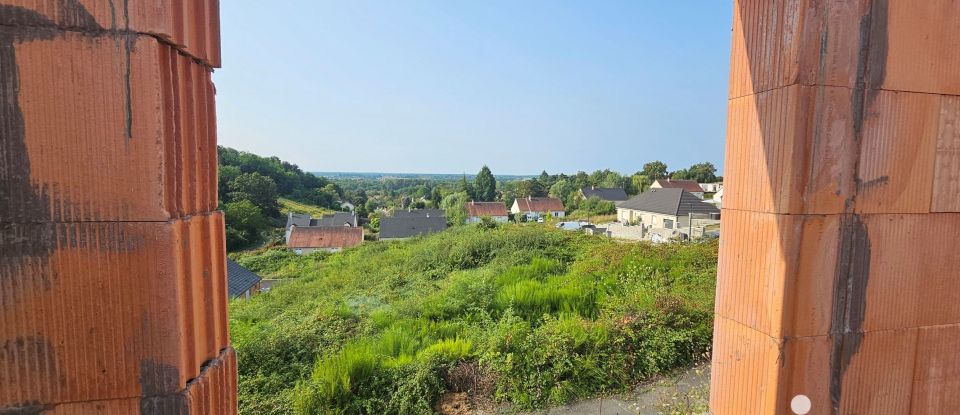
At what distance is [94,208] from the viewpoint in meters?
1.17

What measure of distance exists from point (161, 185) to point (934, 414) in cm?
340

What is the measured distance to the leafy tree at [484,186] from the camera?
2430 inches

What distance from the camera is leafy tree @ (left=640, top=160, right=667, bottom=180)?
52688 millimetres

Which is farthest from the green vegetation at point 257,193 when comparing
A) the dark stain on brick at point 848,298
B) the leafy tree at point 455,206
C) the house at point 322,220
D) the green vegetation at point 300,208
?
the dark stain on brick at point 848,298

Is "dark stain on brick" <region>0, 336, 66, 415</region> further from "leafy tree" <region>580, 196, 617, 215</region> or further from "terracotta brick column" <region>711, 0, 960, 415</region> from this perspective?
"leafy tree" <region>580, 196, 617, 215</region>

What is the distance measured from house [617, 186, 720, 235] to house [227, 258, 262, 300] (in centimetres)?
1922

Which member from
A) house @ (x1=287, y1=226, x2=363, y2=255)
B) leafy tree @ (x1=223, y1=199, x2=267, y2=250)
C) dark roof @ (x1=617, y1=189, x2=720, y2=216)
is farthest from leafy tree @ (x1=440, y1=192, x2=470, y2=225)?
leafy tree @ (x1=223, y1=199, x2=267, y2=250)

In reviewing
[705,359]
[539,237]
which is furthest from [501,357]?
[539,237]

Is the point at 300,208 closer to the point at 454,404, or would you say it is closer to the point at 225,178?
the point at 225,178

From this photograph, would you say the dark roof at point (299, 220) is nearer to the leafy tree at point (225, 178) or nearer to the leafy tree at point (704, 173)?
the leafy tree at point (225, 178)

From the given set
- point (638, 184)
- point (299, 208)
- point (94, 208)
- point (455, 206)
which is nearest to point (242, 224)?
point (455, 206)

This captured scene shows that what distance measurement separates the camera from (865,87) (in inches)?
67.6

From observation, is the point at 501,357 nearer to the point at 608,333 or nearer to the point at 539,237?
the point at 608,333

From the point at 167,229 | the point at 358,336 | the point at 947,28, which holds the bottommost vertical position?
the point at 358,336
